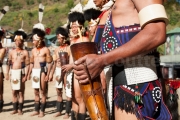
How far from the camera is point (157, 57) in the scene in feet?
6.64

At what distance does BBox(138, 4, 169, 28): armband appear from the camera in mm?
1608

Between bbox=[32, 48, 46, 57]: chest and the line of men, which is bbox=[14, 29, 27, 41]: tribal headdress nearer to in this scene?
the line of men

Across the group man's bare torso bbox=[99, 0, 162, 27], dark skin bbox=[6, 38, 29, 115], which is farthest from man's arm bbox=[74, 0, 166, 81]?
dark skin bbox=[6, 38, 29, 115]

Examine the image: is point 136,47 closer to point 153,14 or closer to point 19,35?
point 153,14

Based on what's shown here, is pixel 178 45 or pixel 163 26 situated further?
pixel 178 45

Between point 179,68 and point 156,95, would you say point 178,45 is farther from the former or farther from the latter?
point 156,95

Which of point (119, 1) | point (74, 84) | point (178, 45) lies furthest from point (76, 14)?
point (178, 45)

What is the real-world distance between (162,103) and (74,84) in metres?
3.33

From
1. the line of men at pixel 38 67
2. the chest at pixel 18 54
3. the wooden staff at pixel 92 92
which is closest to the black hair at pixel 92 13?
the line of men at pixel 38 67

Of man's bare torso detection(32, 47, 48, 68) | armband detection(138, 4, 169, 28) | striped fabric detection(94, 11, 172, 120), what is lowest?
striped fabric detection(94, 11, 172, 120)

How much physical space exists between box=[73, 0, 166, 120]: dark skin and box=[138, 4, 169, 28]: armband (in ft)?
0.07

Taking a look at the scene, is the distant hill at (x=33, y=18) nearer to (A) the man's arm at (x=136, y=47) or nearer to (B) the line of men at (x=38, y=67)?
(B) the line of men at (x=38, y=67)

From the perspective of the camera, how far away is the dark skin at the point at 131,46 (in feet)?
5.20

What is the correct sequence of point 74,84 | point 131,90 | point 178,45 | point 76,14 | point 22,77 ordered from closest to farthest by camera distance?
point 131,90
point 74,84
point 76,14
point 22,77
point 178,45
